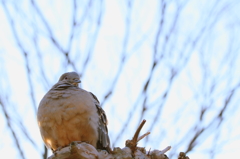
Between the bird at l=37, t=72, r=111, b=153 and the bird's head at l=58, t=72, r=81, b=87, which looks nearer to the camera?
the bird at l=37, t=72, r=111, b=153

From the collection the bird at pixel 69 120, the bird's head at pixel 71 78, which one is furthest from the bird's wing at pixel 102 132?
the bird's head at pixel 71 78

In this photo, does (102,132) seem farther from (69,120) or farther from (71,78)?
(71,78)

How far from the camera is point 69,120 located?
5074 millimetres

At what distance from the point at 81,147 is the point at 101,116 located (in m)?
1.87

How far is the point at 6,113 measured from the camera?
22.9 feet

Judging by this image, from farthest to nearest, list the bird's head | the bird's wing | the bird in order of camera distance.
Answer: the bird's head < the bird's wing < the bird

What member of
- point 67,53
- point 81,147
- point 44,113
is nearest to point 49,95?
point 44,113

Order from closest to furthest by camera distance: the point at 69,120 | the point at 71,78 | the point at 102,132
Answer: the point at 69,120 < the point at 102,132 < the point at 71,78

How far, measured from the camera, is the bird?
5.09 meters

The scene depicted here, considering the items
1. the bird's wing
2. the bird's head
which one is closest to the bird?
the bird's wing

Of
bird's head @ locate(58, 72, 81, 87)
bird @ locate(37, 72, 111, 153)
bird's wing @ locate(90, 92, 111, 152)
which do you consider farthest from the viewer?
bird's head @ locate(58, 72, 81, 87)

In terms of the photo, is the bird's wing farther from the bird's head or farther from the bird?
the bird's head

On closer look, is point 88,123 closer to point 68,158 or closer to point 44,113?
point 44,113

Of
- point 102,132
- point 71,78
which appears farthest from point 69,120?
point 71,78
